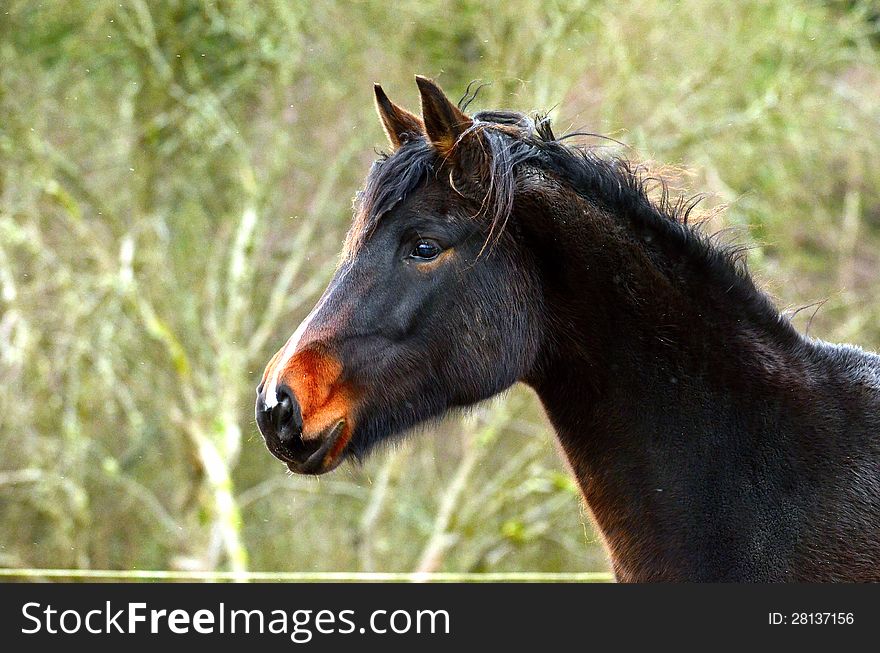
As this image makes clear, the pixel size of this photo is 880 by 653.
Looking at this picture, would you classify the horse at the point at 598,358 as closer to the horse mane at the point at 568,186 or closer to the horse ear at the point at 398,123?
the horse mane at the point at 568,186

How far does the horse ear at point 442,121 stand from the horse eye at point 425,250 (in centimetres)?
30

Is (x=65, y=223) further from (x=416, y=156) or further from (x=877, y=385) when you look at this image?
(x=877, y=385)

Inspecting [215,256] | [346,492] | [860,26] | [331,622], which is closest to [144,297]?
[215,256]

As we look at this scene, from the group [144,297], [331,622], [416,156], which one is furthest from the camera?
[144,297]

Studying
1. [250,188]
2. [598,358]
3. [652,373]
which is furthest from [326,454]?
[250,188]

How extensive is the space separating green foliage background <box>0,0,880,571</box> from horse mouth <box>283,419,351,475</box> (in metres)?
6.69

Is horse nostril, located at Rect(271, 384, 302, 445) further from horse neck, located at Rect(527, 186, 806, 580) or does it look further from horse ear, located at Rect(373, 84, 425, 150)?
horse ear, located at Rect(373, 84, 425, 150)

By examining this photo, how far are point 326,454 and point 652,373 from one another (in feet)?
3.29

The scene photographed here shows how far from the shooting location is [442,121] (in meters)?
3.13

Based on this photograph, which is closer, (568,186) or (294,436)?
(294,436)

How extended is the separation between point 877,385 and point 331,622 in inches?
76.3

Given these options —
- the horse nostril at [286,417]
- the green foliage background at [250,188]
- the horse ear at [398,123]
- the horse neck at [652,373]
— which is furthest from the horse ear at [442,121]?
the green foliage background at [250,188]

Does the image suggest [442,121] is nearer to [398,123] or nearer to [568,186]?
[398,123]

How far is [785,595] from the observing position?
2.76 metres
